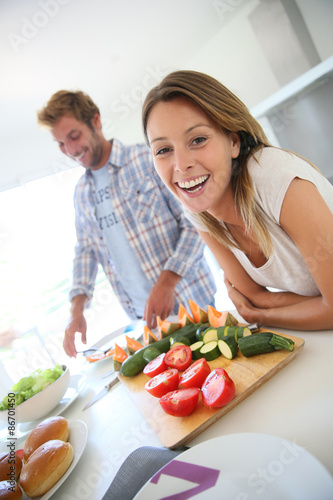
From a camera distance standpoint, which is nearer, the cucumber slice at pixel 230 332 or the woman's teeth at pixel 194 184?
the cucumber slice at pixel 230 332

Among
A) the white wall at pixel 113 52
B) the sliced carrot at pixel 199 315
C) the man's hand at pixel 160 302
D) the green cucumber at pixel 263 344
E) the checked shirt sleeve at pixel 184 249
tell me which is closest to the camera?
the green cucumber at pixel 263 344

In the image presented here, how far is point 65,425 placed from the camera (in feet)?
3.30

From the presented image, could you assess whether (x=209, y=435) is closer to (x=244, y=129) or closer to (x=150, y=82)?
(x=244, y=129)

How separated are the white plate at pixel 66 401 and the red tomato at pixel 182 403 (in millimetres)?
603

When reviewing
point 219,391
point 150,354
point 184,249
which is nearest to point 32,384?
point 150,354

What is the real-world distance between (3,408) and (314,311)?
1.24 m

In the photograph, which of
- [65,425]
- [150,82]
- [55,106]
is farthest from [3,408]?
[150,82]

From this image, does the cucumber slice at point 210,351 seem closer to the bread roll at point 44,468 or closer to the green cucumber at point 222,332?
the green cucumber at point 222,332

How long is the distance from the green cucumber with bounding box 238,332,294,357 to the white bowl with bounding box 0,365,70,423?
0.79m

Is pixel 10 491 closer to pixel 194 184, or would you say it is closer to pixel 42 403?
pixel 42 403

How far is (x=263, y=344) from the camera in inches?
37.0

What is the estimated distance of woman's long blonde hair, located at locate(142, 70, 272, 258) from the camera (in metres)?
1.11

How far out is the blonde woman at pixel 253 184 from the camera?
38.9 inches

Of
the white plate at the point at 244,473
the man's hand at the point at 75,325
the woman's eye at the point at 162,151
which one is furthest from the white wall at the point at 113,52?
the white plate at the point at 244,473
